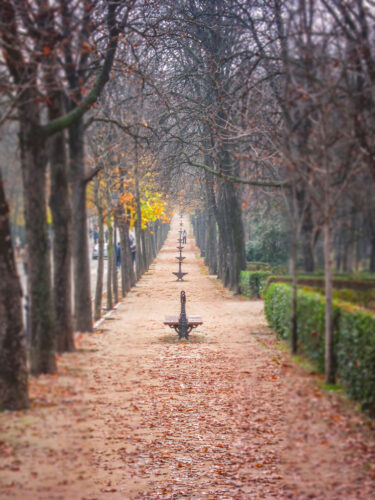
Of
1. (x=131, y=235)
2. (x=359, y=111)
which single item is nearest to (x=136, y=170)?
(x=131, y=235)

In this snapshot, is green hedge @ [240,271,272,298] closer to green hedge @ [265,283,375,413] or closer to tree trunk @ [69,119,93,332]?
green hedge @ [265,283,375,413]

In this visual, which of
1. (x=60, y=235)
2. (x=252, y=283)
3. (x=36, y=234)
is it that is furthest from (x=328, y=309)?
(x=252, y=283)

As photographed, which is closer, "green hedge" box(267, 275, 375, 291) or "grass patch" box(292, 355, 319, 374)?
"green hedge" box(267, 275, 375, 291)

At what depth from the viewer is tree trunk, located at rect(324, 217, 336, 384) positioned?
4.88m

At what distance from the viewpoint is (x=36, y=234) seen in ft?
13.8

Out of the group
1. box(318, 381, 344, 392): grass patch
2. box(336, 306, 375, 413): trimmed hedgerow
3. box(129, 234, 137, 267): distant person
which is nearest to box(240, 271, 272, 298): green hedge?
box(129, 234, 137, 267): distant person

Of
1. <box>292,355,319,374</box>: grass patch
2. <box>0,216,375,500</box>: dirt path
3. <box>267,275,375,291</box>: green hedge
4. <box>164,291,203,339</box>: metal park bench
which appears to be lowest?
<box>0,216,375,500</box>: dirt path

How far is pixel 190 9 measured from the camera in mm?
8281

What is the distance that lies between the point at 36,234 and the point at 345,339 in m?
3.13

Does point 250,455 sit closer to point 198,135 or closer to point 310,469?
point 310,469

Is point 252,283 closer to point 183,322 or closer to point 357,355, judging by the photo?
point 183,322

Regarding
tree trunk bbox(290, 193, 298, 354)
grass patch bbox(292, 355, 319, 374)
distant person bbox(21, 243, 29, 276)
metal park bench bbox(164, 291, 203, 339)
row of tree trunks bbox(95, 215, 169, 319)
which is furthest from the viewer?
metal park bench bbox(164, 291, 203, 339)

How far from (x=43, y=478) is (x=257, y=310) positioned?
4559mm

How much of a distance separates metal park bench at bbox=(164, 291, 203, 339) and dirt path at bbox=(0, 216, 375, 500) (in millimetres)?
92
